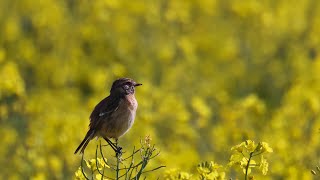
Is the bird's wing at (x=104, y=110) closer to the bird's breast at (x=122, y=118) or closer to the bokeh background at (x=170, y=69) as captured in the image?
the bird's breast at (x=122, y=118)

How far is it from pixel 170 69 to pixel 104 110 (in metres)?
6.23

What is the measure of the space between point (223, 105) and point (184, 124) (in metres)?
1.30

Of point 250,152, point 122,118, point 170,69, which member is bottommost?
point 250,152

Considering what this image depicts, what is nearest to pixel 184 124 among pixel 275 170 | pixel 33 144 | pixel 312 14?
pixel 33 144

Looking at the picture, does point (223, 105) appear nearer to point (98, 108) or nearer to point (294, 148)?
point (294, 148)

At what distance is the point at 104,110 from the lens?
5852 millimetres

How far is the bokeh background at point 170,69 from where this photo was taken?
8.88 metres

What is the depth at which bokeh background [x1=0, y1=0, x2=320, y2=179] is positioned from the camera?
8.88m

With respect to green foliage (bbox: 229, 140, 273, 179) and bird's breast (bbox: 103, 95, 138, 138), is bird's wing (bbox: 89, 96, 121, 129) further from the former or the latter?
green foliage (bbox: 229, 140, 273, 179)

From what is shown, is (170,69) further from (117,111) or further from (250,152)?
(250,152)

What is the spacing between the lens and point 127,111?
5.83m

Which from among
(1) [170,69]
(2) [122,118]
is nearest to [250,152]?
(2) [122,118]

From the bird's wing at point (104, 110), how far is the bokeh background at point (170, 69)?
2326 mm

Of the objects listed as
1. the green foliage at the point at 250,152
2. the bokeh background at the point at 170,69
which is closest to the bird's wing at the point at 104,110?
the green foliage at the point at 250,152
